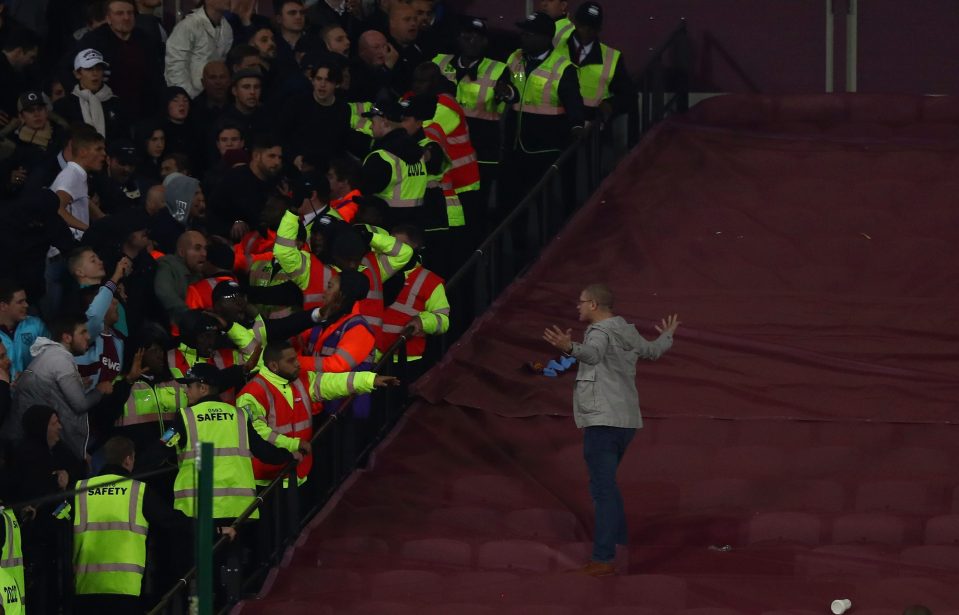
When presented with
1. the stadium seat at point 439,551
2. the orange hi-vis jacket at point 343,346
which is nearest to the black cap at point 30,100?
the orange hi-vis jacket at point 343,346

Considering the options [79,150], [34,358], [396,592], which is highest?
[79,150]

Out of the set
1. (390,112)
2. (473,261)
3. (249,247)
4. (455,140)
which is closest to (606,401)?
(249,247)

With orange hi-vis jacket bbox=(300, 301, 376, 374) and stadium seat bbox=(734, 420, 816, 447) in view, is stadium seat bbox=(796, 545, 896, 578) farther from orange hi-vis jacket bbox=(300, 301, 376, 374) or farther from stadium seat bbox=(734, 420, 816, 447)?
orange hi-vis jacket bbox=(300, 301, 376, 374)

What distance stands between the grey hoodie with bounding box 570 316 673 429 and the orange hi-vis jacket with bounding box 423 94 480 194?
4563 mm

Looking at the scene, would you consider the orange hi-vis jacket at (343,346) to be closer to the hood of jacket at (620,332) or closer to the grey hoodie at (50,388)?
the grey hoodie at (50,388)

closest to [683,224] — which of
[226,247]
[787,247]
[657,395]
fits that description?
[787,247]

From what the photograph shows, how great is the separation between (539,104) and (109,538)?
6.78m

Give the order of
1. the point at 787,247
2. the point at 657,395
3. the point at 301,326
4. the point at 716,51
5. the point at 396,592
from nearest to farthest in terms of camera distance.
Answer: the point at 396,592 < the point at 301,326 < the point at 657,395 < the point at 787,247 < the point at 716,51

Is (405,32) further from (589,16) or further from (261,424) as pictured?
(261,424)

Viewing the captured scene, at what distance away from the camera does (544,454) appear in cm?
1423

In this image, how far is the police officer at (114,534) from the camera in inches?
482

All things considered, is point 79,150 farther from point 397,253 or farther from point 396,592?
point 396,592

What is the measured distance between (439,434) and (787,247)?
152 inches

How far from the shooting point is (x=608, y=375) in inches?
480
